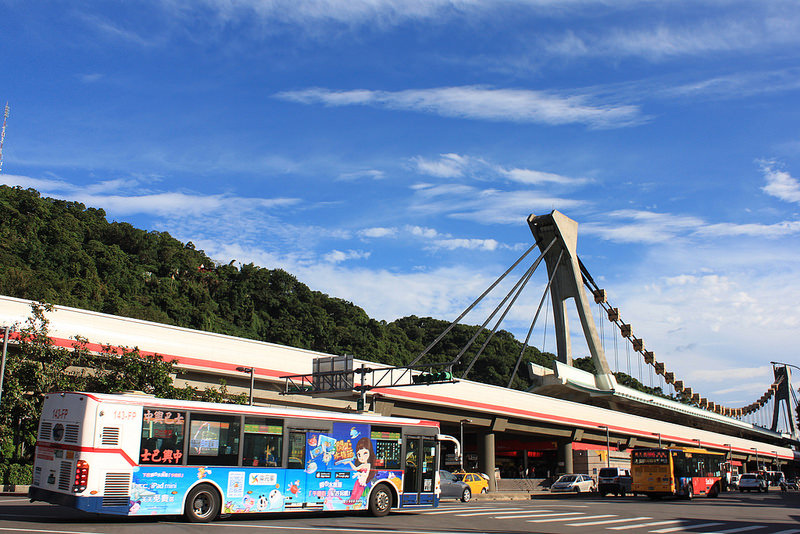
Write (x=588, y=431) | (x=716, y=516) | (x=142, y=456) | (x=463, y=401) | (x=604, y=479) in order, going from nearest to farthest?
(x=142, y=456)
(x=716, y=516)
(x=604, y=479)
(x=463, y=401)
(x=588, y=431)

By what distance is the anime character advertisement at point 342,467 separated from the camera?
18.2 meters

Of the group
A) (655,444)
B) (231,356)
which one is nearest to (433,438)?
(231,356)

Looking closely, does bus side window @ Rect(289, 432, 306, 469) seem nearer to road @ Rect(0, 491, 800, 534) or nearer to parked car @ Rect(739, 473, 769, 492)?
road @ Rect(0, 491, 800, 534)

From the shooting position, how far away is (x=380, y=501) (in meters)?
19.7

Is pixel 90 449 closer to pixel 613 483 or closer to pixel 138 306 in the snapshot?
→ pixel 613 483

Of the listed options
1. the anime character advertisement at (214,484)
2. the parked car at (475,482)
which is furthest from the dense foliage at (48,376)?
the anime character advertisement at (214,484)

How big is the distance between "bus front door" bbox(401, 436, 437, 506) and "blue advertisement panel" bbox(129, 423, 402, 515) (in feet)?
1.37

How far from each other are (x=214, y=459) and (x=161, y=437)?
144 cm

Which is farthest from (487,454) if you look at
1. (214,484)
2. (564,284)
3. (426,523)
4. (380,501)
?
(214,484)

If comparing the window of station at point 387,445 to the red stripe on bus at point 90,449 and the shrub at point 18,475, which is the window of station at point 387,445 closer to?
the red stripe on bus at point 90,449

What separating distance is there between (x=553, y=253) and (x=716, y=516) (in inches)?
1953

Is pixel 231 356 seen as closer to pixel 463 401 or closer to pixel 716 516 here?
pixel 463 401

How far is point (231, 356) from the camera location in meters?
36.8

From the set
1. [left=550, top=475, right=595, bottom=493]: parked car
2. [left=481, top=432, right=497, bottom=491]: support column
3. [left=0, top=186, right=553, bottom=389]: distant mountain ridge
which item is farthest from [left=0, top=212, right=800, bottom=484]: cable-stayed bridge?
[left=0, top=186, right=553, bottom=389]: distant mountain ridge
